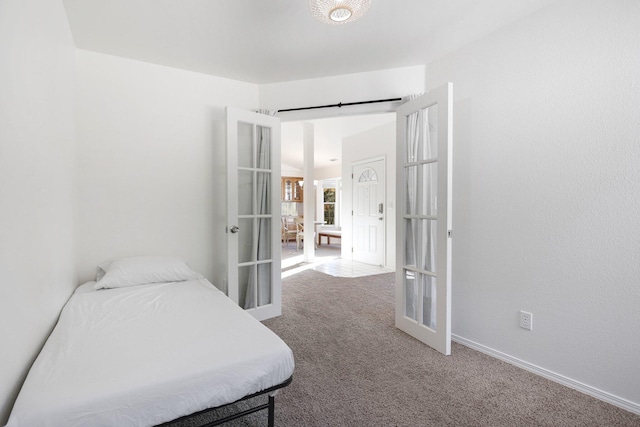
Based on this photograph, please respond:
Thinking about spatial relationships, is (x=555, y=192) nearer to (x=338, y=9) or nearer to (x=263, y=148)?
(x=338, y=9)

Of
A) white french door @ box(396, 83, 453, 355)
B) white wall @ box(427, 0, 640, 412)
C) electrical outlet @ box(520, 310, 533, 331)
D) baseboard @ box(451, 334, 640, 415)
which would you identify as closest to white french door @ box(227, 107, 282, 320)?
white french door @ box(396, 83, 453, 355)

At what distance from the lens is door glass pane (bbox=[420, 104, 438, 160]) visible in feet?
7.94

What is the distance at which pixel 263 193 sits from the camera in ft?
10.00

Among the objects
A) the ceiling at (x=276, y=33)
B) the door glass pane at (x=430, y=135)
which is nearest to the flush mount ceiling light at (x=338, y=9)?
the ceiling at (x=276, y=33)

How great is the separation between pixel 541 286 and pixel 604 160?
860 mm

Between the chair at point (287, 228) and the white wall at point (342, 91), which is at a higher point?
the white wall at point (342, 91)

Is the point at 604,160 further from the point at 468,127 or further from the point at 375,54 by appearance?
the point at 375,54

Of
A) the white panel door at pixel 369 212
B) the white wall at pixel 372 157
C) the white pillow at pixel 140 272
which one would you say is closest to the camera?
the white pillow at pixel 140 272

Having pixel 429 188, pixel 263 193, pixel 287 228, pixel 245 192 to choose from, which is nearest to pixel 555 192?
pixel 429 188

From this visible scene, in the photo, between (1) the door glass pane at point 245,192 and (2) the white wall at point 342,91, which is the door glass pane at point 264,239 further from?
(2) the white wall at point 342,91

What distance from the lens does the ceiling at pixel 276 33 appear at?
196 cm

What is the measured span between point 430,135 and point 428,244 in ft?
2.97

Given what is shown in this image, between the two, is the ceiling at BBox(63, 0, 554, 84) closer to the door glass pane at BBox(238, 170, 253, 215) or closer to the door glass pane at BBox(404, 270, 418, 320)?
the door glass pane at BBox(238, 170, 253, 215)

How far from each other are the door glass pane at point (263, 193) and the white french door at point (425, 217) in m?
1.30
